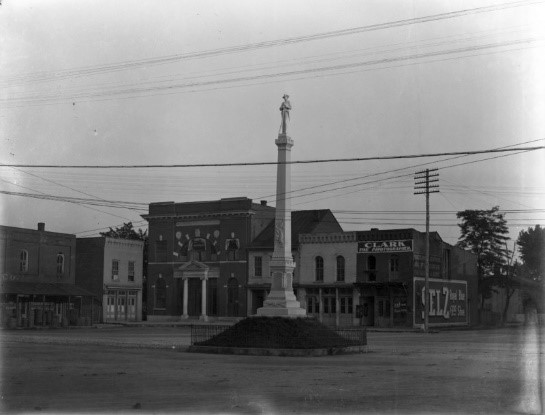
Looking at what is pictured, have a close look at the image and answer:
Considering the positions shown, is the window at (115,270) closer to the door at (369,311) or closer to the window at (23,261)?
the window at (23,261)

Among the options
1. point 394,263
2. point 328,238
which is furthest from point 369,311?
point 328,238

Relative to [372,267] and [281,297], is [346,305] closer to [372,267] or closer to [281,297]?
[372,267]

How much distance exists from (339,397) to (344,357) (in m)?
11.5

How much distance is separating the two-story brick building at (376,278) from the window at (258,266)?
12.2 feet

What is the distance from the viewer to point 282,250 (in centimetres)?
3139

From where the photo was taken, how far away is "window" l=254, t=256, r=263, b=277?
6619 cm

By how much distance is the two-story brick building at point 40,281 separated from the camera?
178 feet

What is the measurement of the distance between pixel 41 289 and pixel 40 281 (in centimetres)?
219

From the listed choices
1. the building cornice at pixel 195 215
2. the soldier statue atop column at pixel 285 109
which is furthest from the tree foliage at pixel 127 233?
the soldier statue atop column at pixel 285 109

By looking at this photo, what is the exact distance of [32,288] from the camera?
2170 inches

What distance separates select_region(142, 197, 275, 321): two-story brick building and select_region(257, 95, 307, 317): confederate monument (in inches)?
1395

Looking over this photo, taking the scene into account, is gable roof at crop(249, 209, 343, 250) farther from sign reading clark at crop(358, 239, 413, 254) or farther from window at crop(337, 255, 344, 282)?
sign reading clark at crop(358, 239, 413, 254)

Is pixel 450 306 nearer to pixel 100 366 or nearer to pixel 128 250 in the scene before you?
pixel 128 250

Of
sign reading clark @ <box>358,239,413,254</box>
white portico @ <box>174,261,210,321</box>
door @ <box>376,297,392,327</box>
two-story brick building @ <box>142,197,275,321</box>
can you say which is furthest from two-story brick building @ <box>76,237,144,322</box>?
door @ <box>376,297,392,327</box>
